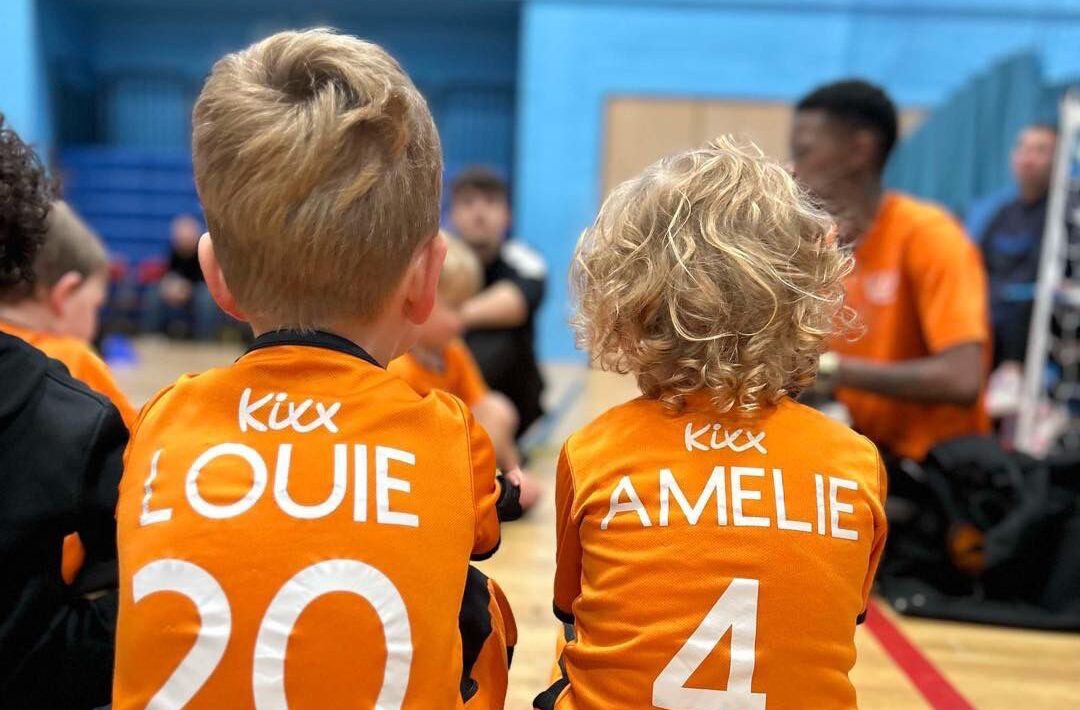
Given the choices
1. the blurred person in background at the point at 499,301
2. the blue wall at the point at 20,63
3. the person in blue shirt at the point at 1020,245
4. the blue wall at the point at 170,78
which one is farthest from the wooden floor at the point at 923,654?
the blue wall at the point at 20,63

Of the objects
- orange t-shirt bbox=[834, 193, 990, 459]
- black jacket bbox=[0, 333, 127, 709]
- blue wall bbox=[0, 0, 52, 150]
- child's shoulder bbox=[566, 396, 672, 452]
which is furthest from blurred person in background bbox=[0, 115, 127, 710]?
blue wall bbox=[0, 0, 52, 150]

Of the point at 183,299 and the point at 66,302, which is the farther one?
the point at 183,299

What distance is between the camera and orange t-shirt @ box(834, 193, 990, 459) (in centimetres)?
210

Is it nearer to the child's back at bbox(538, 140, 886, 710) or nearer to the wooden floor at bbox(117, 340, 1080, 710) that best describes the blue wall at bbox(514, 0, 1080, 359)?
the wooden floor at bbox(117, 340, 1080, 710)

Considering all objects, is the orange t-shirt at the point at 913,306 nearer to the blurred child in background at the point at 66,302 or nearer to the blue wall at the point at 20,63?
the blurred child in background at the point at 66,302

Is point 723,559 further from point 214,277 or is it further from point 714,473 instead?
point 214,277

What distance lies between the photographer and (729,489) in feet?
3.06

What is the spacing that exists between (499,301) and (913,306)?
56.0 inches

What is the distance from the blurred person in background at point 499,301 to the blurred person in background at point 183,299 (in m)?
5.39

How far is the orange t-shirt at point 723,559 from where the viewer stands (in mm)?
914

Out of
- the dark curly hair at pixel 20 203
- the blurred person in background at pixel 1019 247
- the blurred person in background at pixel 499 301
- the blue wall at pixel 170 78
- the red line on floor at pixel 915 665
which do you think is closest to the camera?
the dark curly hair at pixel 20 203

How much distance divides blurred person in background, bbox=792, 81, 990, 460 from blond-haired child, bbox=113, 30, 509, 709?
1.44 meters

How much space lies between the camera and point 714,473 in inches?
37.1

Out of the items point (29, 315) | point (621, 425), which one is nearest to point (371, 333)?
point (621, 425)
